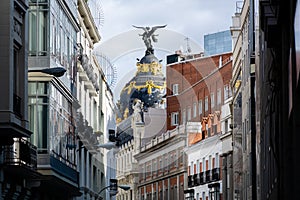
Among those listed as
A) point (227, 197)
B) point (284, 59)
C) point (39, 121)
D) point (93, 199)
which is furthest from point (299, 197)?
point (227, 197)

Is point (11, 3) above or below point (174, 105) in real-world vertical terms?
below

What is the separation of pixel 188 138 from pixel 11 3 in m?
73.8

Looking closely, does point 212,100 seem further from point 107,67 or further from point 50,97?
point 50,97

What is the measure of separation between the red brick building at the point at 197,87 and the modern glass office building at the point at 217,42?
22.5 ft

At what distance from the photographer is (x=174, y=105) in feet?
413

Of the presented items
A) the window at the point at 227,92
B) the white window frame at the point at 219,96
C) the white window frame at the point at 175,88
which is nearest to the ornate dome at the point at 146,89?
the white window frame at the point at 175,88

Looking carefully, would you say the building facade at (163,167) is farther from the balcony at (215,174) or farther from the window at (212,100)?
the balcony at (215,174)

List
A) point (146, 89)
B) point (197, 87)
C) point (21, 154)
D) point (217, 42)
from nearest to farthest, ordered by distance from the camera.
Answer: point (21, 154) → point (197, 87) → point (217, 42) → point (146, 89)

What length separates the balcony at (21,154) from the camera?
39.2 m

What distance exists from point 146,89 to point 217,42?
1537 centimetres

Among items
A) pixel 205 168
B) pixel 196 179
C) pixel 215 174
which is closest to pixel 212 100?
pixel 196 179

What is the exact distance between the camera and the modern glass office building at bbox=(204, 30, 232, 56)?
13550 centimetres

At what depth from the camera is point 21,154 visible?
4072 centimetres

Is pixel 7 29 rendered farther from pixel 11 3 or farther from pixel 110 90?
pixel 110 90
